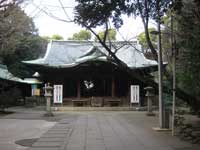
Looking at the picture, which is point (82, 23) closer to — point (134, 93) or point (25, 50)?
point (134, 93)

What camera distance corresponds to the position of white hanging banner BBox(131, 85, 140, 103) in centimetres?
4012

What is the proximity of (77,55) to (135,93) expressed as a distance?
8111 millimetres

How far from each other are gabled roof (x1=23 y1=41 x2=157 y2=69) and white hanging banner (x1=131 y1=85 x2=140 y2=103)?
195cm

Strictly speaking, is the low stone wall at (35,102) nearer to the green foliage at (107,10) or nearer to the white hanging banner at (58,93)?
the white hanging banner at (58,93)

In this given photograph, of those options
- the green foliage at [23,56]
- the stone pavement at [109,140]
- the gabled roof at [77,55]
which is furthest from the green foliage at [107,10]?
the green foliage at [23,56]

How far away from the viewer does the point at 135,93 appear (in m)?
40.2

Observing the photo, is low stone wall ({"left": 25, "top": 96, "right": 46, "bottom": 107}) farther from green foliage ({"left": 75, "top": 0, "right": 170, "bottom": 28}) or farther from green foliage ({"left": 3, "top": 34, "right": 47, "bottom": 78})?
green foliage ({"left": 75, "top": 0, "right": 170, "bottom": 28})

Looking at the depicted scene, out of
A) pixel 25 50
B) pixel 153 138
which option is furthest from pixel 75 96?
pixel 153 138

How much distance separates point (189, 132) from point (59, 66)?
990 inches

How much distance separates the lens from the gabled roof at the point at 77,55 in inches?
1582

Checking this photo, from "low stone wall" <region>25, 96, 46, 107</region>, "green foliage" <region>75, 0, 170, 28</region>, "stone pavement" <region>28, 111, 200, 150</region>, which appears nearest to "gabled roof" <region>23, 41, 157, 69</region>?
"low stone wall" <region>25, 96, 46, 107</region>

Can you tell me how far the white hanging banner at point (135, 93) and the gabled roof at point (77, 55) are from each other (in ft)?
6.38

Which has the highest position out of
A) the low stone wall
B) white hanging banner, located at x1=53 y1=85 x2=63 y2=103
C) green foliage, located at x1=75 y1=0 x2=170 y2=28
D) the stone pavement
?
green foliage, located at x1=75 y1=0 x2=170 y2=28

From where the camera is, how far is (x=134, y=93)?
40.2 m
